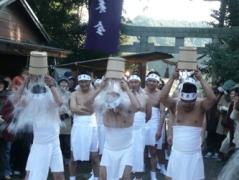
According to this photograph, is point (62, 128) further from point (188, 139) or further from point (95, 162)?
point (188, 139)

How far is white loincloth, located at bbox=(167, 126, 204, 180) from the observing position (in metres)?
6.20

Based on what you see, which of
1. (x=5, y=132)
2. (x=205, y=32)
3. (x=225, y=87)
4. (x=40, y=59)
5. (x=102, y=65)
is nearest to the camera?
(x=40, y=59)

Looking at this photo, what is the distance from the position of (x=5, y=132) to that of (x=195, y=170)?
3618 millimetres

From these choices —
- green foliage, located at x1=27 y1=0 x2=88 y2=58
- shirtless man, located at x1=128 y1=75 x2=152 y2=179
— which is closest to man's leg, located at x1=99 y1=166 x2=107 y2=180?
shirtless man, located at x1=128 y1=75 x2=152 y2=179

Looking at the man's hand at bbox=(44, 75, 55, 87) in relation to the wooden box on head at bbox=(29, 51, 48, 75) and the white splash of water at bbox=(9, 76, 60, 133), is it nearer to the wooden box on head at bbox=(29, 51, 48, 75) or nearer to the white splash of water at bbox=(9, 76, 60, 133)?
the white splash of water at bbox=(9, 76, 60, 133)

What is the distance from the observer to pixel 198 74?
6039 millimetres

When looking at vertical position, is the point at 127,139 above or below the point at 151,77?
below

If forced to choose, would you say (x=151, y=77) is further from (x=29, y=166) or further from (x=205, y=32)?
(x=205, y=32)

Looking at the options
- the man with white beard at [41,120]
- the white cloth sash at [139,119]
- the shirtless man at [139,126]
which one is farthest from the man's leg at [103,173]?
the white cloth sash at [139,119]

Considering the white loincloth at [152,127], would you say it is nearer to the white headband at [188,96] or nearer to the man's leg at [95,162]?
the man's leg at [95,162]

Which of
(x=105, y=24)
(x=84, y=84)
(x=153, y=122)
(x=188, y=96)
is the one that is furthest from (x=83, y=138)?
(x=105, y=24)

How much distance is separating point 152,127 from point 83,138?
1.53 metres

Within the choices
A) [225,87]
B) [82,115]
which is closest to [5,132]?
[82,115]

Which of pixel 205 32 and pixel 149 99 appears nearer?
pixel 149 99
